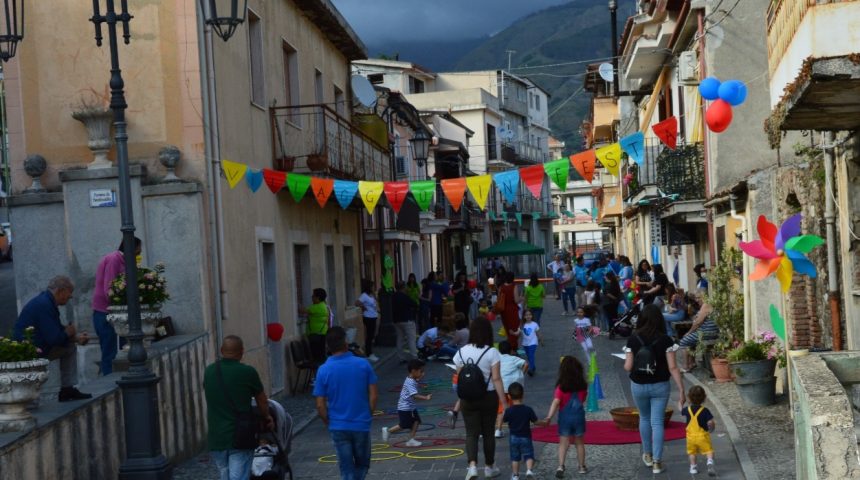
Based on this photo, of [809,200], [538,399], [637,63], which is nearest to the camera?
[809,200]

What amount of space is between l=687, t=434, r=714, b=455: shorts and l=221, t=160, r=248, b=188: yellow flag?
719 centimetres

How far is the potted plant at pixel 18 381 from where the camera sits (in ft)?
27.9

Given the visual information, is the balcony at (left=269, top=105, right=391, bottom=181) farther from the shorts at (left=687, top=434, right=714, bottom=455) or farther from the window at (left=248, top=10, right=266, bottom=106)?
the shorts at (left=687, top=434, right=714, bottom=455)

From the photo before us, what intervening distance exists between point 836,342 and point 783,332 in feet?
7.66

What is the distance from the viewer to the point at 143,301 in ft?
Answer: 41.3

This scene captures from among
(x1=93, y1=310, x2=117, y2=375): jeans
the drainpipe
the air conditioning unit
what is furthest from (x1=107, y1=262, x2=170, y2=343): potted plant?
the air conditioning unit

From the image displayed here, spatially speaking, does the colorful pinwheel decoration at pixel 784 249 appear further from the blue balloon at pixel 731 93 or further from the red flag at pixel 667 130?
the red flag at pixel 667 130

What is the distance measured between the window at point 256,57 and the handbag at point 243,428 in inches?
375

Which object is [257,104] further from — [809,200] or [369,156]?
[809,200]

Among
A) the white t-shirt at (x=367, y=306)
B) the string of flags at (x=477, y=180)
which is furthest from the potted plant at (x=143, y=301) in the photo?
the white t-shirt at (x=367, y=306)

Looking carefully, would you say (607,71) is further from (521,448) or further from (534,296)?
(521,448)

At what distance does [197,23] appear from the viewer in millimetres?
14891

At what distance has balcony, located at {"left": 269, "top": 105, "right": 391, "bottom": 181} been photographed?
19016mm

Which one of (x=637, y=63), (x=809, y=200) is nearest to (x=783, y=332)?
(x=809, y=200)
